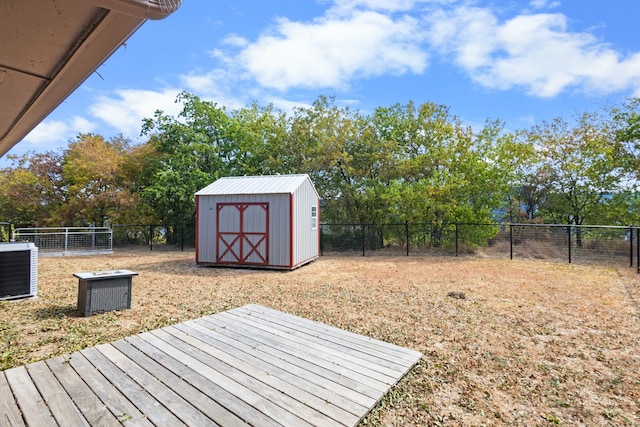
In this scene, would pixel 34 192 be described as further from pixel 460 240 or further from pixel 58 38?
pixel 460 240

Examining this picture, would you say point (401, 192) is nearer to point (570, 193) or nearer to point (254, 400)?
point (570, 193)

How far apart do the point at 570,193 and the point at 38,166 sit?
24185 mm

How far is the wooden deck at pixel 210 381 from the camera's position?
2.20 m

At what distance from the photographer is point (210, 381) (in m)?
2.67

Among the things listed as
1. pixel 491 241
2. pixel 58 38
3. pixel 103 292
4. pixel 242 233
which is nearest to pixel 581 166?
pixel 491 241

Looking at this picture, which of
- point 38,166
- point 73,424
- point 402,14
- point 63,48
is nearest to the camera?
point 63,48

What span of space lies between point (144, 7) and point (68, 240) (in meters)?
14.3

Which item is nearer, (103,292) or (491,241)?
(103,292)

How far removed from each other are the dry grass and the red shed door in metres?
0.55

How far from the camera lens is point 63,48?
4.14 ft

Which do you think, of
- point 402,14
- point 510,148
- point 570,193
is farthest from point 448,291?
point 570,193

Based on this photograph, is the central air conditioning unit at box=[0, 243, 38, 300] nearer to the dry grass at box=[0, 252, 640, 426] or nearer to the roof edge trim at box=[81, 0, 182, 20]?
the dry grass at box=[0, 252, 640, 426]

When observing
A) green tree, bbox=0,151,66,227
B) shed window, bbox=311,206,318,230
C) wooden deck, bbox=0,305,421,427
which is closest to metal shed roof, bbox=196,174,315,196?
shed window, bbox=311,206,318,230

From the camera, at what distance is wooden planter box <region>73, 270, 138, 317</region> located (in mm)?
4641
